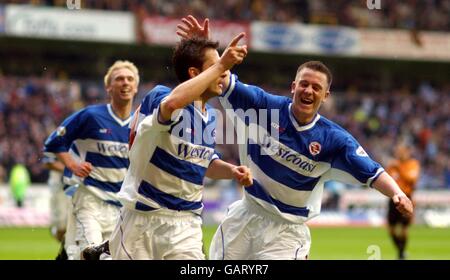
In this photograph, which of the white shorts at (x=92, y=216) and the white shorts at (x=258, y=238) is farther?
the white shorts at (x=92, y=216)

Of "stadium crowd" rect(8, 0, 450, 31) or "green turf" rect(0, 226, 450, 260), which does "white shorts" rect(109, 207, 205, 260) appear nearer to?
"green turf" rect(0, 226, 450, 260)

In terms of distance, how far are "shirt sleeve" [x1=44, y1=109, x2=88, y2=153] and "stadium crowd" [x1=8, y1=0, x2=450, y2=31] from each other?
23.8m

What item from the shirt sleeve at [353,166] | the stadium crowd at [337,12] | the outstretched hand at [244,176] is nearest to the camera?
the outstretched hand at [244,176]

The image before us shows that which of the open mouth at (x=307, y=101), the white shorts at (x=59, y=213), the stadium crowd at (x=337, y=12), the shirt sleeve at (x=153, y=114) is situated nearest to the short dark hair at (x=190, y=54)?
the shirt sleeve at (x=153, y=114)

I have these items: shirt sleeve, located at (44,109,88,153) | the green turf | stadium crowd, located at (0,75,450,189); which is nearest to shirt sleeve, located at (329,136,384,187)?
shirt sleeve, located at (44,109,88,153)

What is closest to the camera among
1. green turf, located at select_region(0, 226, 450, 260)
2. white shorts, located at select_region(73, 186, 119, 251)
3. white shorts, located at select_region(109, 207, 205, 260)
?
white shorts, located at select_region(109, 207, 205, 260)

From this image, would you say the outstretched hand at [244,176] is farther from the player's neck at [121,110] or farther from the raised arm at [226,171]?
the player's neck at [121,110]

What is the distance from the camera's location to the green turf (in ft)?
56.3

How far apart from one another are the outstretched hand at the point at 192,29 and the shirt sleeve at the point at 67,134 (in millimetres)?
3420

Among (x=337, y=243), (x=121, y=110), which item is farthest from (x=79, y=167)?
(x=337, y=243)

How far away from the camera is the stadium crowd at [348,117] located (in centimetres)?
2774
